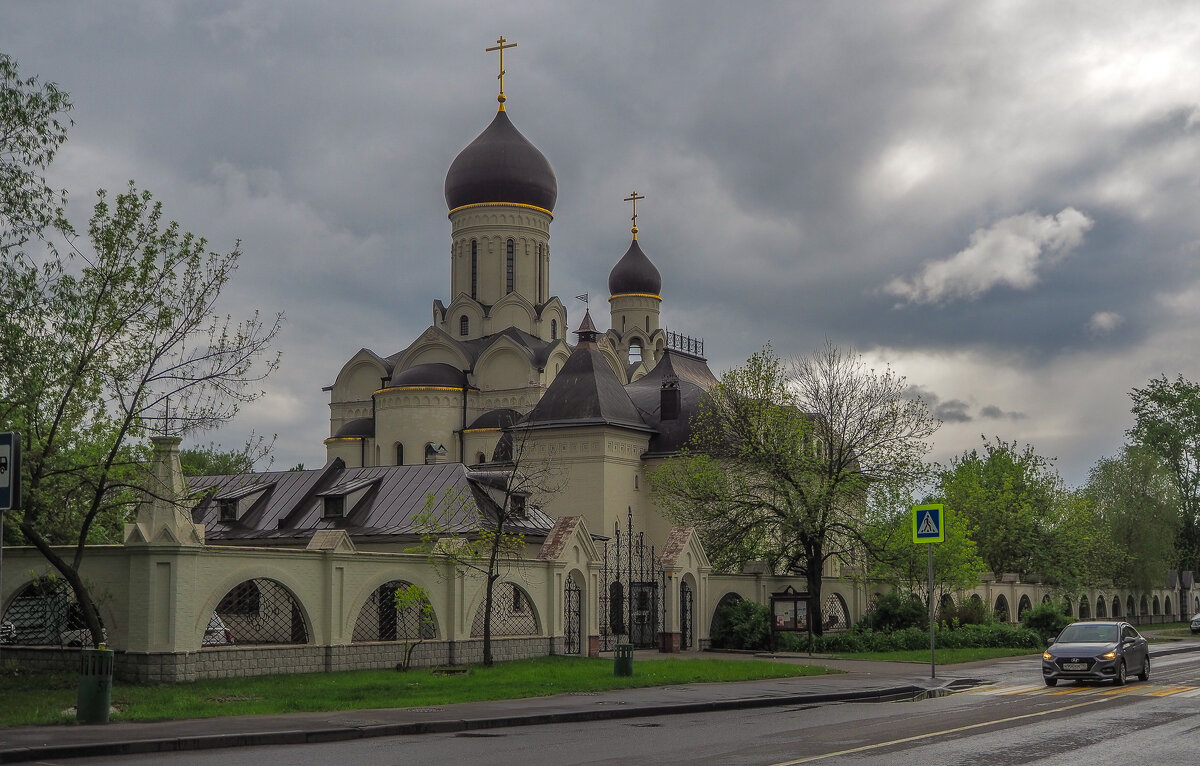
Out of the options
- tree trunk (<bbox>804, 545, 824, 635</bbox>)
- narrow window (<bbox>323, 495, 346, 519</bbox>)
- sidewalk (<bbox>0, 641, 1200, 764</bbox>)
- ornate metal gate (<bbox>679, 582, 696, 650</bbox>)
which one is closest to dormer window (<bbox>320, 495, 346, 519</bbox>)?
narrow window (<bbox>323, 495, 346, 519</bbox>)

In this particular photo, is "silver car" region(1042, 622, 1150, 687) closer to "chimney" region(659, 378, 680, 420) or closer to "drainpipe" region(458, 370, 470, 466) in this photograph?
"chimney" region(659, 378, 680, 420)

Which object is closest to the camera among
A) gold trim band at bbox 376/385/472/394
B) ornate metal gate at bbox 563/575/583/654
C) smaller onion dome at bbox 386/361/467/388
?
ornate metal gate at bbox 563/575/583/654

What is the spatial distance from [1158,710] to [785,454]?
19189 mm

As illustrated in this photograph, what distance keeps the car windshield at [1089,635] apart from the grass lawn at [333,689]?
5198 millimetres

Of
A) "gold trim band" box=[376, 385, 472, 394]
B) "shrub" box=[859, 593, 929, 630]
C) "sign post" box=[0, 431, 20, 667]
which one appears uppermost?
"gold trim band" box=[376, 385, 472, 394]

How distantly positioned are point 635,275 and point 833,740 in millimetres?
64182

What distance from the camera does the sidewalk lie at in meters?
13.4

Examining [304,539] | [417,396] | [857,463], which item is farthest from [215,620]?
[417,396]

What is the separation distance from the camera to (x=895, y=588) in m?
40.5

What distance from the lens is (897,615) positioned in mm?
37812

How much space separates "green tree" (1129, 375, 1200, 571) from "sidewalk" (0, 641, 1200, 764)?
178 feet

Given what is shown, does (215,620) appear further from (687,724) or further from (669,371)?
(669,371)

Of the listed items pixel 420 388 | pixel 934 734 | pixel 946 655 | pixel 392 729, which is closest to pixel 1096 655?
pixel 946 655

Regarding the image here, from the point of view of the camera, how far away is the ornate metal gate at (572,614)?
29766mm
